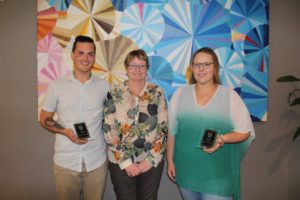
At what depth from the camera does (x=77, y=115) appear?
1.79m

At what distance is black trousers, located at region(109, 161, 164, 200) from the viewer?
1.72 m

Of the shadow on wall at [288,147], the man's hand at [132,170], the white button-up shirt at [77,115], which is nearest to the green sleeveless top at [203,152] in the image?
the man's hand at [132,170]

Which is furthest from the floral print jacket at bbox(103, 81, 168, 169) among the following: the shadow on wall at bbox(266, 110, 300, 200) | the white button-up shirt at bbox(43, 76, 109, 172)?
the shadow on wall at bbox(266, 110, 300, 200)

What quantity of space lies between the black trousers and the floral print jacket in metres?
0.06

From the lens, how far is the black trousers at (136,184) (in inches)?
67.9

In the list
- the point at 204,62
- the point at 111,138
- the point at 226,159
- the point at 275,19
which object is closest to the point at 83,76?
the point at 111,138

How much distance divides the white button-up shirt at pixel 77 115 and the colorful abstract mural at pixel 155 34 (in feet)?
1.62

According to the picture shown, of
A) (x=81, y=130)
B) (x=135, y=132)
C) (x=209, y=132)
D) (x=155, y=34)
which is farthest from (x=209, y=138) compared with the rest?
(x=155, y=34)

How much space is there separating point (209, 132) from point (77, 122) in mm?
904

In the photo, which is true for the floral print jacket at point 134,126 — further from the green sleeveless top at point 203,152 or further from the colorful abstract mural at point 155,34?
the colorful abstract mural at point 155,34

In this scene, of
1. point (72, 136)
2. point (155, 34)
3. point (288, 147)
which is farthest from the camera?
point (288, 147)

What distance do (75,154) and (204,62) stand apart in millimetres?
1092

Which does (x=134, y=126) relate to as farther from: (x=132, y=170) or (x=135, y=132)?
(x=132, y=170)

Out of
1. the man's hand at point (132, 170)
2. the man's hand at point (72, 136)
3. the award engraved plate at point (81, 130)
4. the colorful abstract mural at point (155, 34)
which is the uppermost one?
the colorful abstract mural at point (155, 34)
